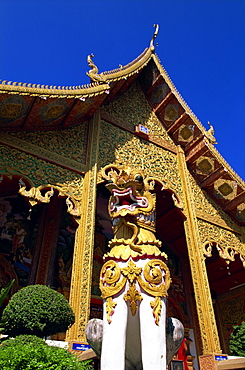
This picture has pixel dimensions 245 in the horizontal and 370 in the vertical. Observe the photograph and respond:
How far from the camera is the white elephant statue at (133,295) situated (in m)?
2.51

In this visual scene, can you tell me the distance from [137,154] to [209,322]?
343 centimetres

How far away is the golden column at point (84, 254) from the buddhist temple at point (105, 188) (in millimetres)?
15

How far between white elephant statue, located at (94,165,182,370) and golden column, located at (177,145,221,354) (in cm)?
305

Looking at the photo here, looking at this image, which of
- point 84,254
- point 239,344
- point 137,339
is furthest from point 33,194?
point 239,344

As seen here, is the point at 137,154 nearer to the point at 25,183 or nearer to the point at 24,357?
the point at 25,183

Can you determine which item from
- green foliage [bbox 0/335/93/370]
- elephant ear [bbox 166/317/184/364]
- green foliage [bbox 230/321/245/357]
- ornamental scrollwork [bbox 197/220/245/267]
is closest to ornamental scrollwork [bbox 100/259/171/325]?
elephant ear [bbox 166/317/184/364]

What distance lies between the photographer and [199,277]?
593 cm

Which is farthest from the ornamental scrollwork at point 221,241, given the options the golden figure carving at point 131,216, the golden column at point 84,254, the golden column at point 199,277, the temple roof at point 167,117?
the golden figure carving at point 131,216

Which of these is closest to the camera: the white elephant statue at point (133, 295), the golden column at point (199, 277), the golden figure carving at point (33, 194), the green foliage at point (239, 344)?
the white elephant statue at point (133, 295)

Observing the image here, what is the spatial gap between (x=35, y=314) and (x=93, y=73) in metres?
4.43

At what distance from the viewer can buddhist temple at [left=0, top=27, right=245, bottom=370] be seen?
4984 millimetres

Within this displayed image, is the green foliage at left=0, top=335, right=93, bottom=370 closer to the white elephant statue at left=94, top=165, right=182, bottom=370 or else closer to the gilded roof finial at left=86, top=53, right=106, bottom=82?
the white elephant statue at left=94, top=165, right=182, bottom=370

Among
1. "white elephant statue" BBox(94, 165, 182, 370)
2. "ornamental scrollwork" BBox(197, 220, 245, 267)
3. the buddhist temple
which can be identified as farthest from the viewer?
"ornamental scrollwork" BBox(197, 220, 245, 267)

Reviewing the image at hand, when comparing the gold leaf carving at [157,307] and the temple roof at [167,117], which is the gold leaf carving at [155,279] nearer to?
the gold leaf carving at [157,307]
